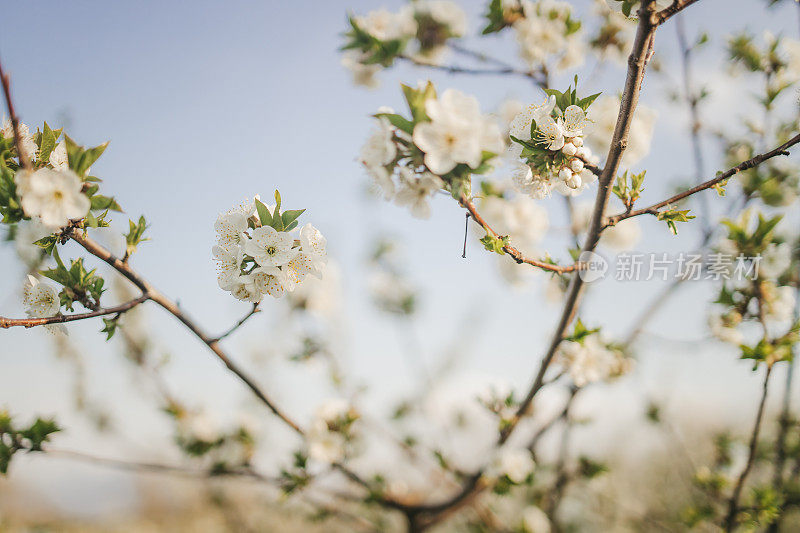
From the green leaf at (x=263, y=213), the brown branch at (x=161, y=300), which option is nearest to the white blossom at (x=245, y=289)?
the green leaf at (x=263, y=213)

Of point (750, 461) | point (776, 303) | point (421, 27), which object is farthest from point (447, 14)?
point (750, 461)

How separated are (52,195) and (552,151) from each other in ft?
5.55

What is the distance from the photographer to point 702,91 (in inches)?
112

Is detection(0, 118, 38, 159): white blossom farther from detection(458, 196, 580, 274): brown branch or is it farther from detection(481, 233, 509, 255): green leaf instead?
detection(481, 233, 509, 255): green leaf

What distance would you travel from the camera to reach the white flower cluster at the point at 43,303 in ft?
5.25

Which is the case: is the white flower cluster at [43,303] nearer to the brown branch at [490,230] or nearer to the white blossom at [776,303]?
the brown branch at [490,230]

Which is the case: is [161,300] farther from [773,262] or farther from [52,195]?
[773,262]

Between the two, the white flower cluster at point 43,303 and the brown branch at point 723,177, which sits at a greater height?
the brown branch at point 723,177

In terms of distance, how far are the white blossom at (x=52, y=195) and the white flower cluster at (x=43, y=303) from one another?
0.44 m

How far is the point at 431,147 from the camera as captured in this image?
4.01ft

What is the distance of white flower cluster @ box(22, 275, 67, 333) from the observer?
1601mm

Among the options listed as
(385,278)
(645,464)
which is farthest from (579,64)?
→ (645,464)

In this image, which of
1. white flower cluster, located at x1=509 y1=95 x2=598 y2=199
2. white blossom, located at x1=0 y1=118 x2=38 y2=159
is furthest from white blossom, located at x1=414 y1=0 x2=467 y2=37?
white blossom, located at x1=0 y1=118 x2=38 y2=159

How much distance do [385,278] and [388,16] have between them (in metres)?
2.66
